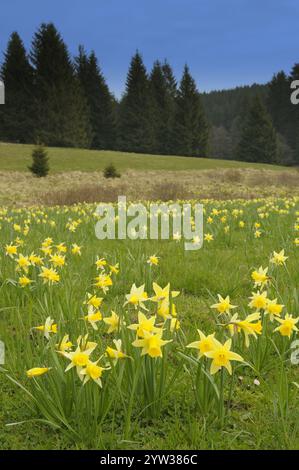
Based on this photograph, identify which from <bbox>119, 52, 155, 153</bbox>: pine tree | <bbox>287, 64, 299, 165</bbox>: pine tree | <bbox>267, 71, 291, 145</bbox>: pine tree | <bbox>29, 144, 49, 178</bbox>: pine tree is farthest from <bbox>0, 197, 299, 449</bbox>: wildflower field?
<bbox>267, 71, 291, 145</bbox>: pine tree

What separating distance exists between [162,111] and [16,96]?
826 inches

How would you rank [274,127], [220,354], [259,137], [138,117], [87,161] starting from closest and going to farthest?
[220,354] < [87,161] < [138,117] < [259,137] < [274,127]

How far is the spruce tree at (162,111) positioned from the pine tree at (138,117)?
1.40m

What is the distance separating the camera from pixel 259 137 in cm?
6297

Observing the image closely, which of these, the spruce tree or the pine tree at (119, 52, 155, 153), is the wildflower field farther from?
the spruce tree

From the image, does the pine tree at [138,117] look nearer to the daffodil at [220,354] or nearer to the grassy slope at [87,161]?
the grassy slope at [87,161]

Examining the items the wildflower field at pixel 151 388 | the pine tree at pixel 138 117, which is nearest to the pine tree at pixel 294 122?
the pine tree at pixel 138 117

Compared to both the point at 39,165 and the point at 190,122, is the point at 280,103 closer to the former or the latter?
the point at 190,122

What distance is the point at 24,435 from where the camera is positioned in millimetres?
1900

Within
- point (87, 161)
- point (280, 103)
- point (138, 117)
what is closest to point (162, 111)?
point (138, 117)

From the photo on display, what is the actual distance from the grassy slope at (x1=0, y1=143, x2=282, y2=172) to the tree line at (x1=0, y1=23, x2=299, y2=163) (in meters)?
10.5

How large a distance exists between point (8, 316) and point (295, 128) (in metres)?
79.3
